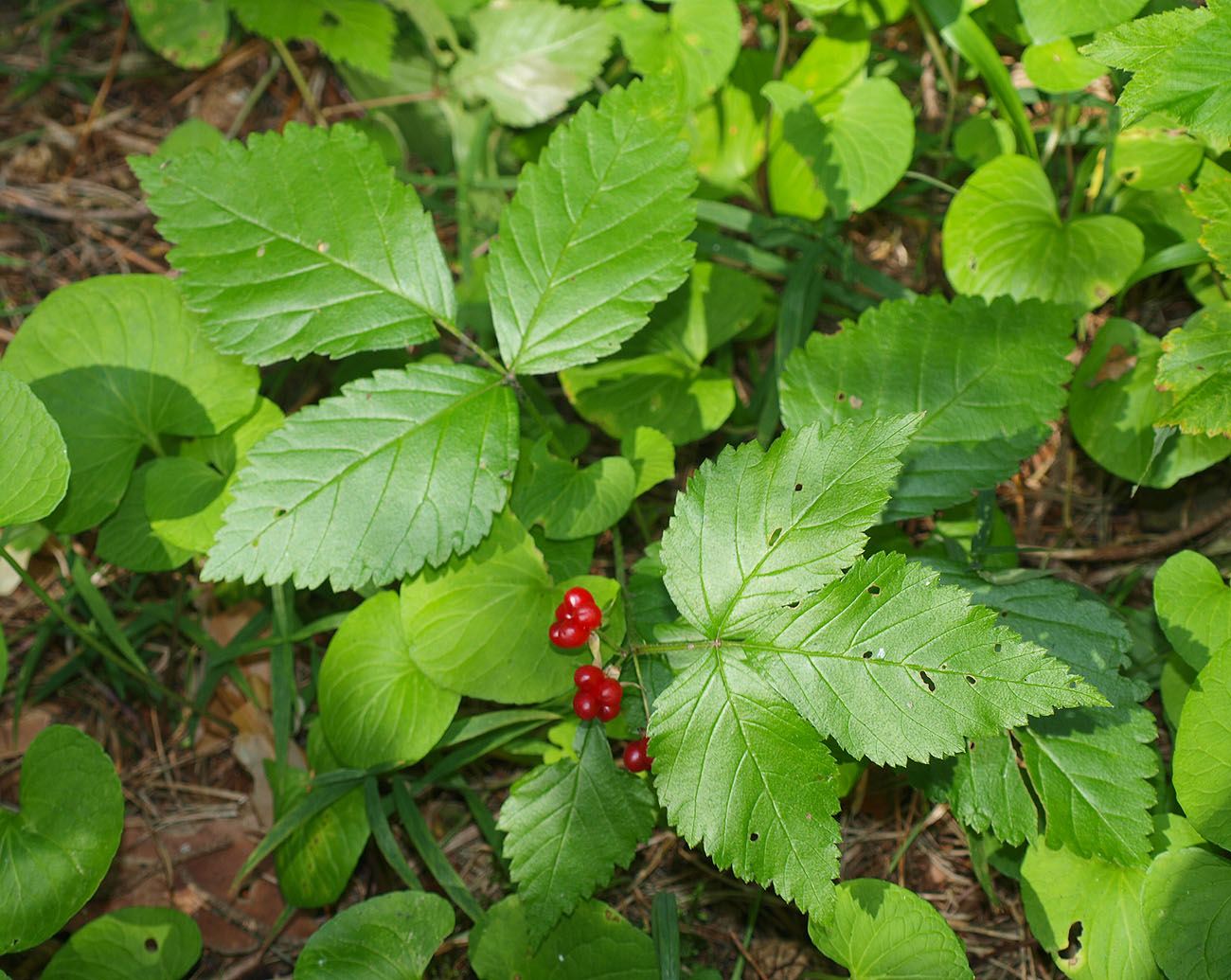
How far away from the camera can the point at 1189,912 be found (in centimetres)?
191

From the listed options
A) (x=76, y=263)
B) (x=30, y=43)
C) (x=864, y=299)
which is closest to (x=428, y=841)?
(x=864, y=299)

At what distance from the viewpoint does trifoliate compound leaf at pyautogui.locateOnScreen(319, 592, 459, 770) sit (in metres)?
2.27

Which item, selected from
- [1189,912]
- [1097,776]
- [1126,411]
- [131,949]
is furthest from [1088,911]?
[131,949]

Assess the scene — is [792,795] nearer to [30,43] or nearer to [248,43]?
[248,43]

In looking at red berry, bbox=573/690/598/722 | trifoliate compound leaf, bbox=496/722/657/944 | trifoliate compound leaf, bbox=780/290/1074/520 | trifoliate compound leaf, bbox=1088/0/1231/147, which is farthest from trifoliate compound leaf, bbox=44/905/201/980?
trifoliate compound leaf, bbox=1088/0/1231/147

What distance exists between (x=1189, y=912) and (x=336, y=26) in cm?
351

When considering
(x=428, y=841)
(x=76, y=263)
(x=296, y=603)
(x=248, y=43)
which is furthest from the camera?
(x=248, y=43)

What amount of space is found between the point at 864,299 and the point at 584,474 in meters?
1.18

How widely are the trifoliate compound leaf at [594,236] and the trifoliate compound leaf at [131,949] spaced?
1696 mm

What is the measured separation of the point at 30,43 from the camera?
12.1 ft

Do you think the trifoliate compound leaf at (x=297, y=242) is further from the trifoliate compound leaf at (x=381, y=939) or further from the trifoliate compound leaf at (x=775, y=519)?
the trifoliate compound leaf at (x=381, y=939)

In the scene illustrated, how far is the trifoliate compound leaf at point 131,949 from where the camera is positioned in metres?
2.28

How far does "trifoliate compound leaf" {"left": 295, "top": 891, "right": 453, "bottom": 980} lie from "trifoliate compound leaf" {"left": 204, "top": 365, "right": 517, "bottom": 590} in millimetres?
822

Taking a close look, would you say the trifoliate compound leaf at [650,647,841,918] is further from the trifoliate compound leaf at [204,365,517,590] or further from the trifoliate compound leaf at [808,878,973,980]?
the trifoliate compound leaf at [204,365,517,590]
